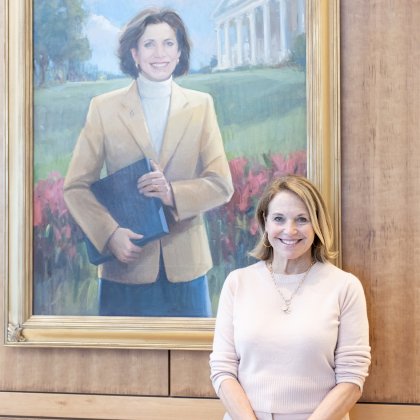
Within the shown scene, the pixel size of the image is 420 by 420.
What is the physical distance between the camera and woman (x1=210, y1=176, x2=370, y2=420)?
7.18 feet

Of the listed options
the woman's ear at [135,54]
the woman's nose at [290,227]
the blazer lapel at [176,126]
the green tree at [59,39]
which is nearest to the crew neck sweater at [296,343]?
the woman's nose at [290,227]

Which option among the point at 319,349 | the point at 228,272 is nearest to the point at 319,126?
the point at 228,272

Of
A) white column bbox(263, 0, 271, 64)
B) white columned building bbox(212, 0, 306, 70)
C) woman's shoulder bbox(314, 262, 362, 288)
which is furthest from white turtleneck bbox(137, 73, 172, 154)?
woman's shoulder bbox(314, 262, 362, 288)

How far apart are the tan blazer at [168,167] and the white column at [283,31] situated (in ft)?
0.94

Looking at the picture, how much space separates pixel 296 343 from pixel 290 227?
33 centimetres

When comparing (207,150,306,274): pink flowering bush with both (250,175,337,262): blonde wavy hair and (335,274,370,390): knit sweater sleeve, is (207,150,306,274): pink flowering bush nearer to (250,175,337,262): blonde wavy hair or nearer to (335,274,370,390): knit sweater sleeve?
(250,175,337,262): blonde wavy hair

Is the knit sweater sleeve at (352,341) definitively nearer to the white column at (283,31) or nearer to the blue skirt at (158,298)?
the blue skirt at (158,298)

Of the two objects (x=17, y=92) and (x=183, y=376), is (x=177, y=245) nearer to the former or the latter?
(x=183, y=376)

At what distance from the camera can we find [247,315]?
7.44 ft

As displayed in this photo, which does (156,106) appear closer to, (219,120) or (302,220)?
(219,120)

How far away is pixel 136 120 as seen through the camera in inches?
104

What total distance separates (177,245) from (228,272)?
19cm

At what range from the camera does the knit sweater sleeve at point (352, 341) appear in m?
2.19

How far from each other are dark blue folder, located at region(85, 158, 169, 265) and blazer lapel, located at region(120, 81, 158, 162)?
0.04 metres
